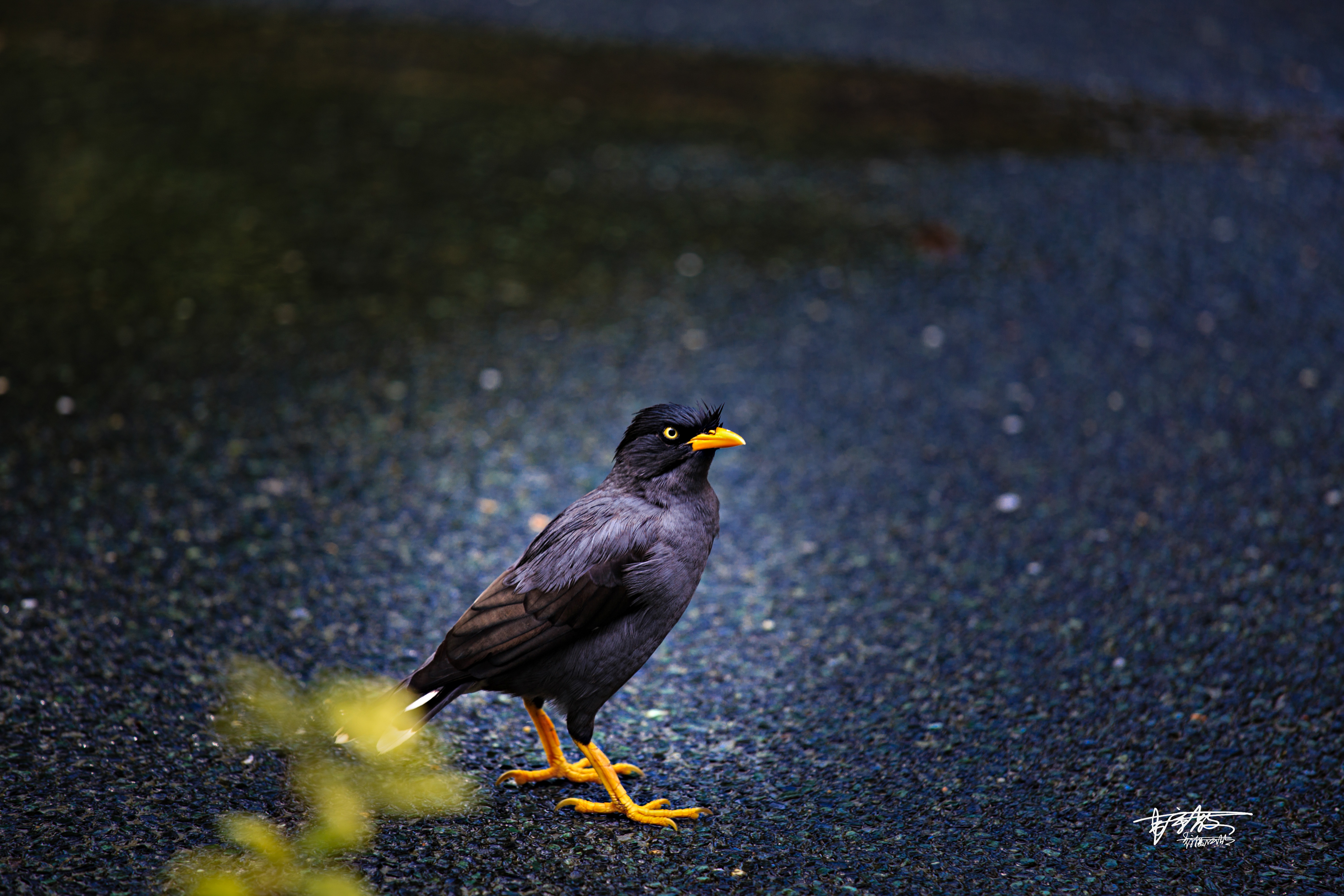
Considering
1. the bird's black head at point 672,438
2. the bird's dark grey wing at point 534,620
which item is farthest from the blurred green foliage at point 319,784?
the bird's black head at point 672,438

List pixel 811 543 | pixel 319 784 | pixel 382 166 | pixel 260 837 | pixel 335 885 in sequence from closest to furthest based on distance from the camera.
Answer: pixel 335 885
pixel 260 837
pixel 319 784
pixel 811 543
pixel 382 166

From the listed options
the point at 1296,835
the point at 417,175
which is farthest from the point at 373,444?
the point at 1296,835

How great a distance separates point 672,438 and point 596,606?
0.52 m

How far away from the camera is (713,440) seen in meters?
3.35

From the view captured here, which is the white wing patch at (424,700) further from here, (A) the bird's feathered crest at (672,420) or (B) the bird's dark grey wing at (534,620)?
(A) the bird's feathered crest at (672,420)

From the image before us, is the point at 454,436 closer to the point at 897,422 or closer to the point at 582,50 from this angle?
the point at 897,422

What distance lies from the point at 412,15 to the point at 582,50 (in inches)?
60.3

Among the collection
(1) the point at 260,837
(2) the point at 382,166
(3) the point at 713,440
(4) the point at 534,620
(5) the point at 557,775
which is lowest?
(5) the point at 557,775

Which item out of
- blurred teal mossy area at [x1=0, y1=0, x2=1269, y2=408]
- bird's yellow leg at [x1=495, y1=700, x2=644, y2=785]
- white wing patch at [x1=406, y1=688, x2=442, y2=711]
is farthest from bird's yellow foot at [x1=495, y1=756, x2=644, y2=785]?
blurred teal mossy area at [x1=0, y1=0, x2=1269, y2=408]

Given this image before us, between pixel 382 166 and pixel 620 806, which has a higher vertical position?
pixel 382 166

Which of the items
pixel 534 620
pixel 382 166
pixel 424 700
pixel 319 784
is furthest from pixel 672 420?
pixel 382 166

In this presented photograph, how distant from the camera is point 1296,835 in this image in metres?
3.18

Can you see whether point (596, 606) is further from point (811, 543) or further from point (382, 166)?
point (382, 166)

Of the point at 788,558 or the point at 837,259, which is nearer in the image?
the point at 788,558
